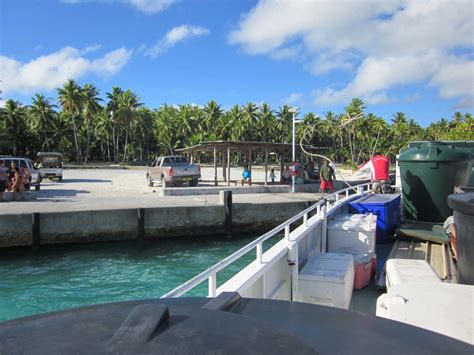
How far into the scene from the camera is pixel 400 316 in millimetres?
2791

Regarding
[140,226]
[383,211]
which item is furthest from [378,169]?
[140,226]

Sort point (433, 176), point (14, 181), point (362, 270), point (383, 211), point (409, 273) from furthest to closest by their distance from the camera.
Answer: point (14, 181), point (433, 176), point (383, 211), point (362, 270), point (409, 273)

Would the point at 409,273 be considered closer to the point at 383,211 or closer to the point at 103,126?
the point at 383,211

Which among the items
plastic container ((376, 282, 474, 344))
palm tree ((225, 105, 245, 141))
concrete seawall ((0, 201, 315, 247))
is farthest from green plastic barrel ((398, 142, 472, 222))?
palm tree ((225, 105, 245, 141))

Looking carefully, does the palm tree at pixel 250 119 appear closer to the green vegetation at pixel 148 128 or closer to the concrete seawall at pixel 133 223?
A: the green vegetation at pixel 148 128

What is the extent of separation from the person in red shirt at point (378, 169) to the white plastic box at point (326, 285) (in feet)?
19.9

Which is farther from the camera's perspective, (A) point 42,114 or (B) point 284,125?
(B) point 284,125

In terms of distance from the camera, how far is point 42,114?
63.9m

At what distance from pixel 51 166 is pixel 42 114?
126 ft

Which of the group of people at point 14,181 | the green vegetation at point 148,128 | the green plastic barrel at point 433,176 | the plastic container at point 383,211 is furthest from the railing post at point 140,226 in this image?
the green vegetation at point 148,128

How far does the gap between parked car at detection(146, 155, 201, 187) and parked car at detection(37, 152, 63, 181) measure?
967 centimetres

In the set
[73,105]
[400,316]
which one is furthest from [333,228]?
[73,105]

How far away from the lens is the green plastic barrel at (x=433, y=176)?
8711mm

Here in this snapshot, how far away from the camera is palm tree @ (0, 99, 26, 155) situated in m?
59.2
